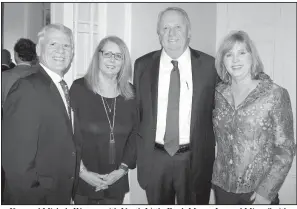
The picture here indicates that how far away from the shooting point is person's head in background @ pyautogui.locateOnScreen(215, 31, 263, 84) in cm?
187

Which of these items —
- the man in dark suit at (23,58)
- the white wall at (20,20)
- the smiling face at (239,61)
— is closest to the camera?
the smiling face at (239,61)

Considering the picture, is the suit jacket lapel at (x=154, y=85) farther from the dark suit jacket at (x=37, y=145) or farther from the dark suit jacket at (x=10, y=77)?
the dark suit jacket at (x=10, y=77)

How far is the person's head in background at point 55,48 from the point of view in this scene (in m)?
1.91

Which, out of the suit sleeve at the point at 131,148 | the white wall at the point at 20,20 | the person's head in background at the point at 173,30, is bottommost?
the suit sleeve at the point at 131,148

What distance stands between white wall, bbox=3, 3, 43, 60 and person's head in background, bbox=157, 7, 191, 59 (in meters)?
3.85

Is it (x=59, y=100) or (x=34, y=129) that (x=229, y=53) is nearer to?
(x=59, y=100)

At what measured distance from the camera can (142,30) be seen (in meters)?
2.84

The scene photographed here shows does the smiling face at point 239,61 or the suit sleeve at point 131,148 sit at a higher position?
the smiling face at point 239,61

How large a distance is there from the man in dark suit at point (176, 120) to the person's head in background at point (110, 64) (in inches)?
6.8

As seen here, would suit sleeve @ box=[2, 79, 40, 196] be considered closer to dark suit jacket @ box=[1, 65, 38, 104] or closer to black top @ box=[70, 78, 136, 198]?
black top @ box=[70, 78, 136, 198]

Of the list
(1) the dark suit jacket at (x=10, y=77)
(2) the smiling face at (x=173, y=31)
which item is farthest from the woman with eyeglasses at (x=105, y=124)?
(1) the dark suit jacket at (x=10, y=77)

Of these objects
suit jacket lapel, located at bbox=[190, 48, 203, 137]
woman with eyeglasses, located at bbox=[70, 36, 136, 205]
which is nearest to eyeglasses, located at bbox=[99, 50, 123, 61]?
woman with eyeglasses, located at bbox=[70, 36, 136, 205]

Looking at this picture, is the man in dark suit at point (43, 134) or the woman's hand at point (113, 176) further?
the woman's hand at point (113, 176)

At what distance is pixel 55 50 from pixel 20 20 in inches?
Result: 156
